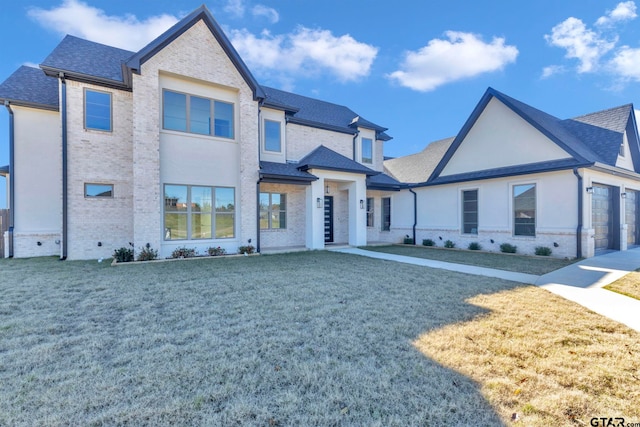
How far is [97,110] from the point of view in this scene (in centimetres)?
1124

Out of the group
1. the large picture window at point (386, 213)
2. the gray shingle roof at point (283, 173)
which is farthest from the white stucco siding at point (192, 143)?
the large picture window at point (386, 213)

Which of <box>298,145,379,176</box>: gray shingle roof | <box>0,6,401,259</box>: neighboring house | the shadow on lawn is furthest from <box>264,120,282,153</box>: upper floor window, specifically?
the shadow on lawn

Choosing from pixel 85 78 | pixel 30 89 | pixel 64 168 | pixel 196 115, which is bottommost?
pixel 64 168

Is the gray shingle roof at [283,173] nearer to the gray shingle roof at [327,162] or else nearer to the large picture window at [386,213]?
the gray shingle roof at [327,162]

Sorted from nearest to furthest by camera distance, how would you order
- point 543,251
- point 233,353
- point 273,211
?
point 233,353
point 543,251
point 273,211

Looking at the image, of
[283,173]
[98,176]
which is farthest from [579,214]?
[98,176]

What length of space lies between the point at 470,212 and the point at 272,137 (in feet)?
35.1

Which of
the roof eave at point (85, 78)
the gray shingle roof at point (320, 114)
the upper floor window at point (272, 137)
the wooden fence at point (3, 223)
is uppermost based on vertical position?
the gray shingle roof at point (320, 114)

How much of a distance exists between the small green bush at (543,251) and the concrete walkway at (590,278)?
48.8 inches

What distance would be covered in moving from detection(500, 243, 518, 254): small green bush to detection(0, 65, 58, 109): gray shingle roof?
19983 millimetres

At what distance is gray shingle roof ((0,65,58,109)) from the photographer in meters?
11.4

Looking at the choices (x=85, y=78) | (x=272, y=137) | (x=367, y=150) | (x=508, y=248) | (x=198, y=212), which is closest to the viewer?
(x=85, y=78)

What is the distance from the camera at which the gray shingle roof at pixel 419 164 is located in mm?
18328

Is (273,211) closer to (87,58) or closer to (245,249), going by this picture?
(245,249)
